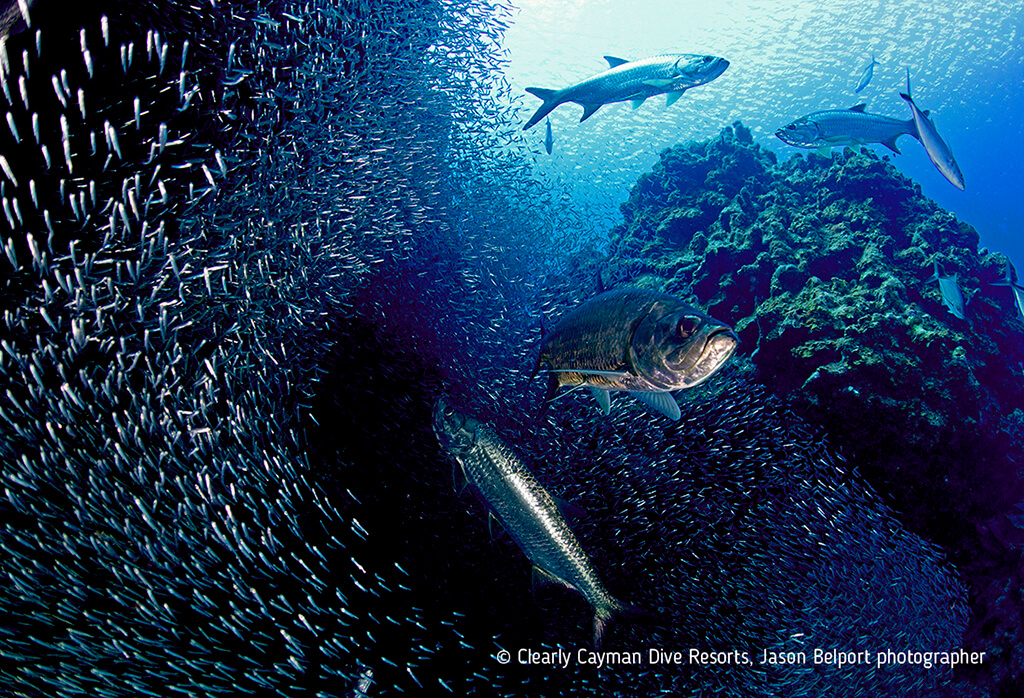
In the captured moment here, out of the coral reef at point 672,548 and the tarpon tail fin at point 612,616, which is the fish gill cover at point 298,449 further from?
the tarpon tail fin at point 612,616

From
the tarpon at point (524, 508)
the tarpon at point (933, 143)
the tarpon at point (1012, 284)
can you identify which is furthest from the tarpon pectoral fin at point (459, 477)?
the tarpon at point (1012, 284)

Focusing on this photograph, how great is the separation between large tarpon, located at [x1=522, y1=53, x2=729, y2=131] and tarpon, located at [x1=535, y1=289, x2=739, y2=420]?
3.30 m

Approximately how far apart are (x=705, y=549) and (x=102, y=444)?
5752 mm

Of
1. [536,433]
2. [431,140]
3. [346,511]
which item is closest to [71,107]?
[346,511]

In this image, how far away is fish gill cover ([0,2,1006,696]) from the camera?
293 centimetres

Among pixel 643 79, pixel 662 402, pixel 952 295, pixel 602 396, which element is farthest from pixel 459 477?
pixel 952 295

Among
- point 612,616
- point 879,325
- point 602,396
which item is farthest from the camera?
point 879,325

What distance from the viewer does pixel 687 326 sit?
184cm

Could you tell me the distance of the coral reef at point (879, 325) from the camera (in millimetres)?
4941

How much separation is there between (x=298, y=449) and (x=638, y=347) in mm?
3405

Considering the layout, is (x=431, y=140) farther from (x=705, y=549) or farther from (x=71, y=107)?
(x=705, y=549)

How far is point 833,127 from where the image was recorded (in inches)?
224

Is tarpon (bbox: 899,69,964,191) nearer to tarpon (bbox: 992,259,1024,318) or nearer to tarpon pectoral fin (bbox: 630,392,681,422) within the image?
tarpon (bbox: 992,259,1024,318)

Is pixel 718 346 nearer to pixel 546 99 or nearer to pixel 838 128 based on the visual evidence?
pixel 546 99
